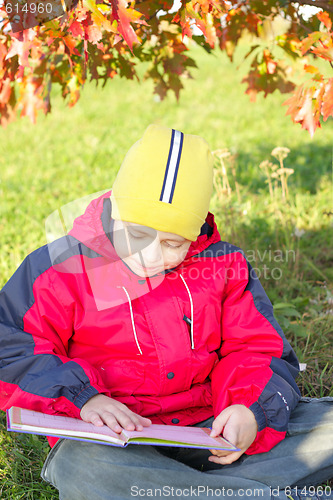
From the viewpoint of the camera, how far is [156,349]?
1900 millimetres

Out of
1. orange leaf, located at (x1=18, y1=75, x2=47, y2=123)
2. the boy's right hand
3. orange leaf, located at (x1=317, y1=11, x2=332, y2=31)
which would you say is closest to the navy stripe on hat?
the boy's right hand

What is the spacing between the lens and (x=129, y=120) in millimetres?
6691

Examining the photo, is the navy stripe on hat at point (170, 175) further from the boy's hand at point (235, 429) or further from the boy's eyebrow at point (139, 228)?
the boy's hand at point (235, 429)

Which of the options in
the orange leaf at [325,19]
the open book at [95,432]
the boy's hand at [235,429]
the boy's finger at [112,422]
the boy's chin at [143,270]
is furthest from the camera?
the orange leaf at [325,19]

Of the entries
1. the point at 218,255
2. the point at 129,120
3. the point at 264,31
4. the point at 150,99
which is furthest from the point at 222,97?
the point at 218,255

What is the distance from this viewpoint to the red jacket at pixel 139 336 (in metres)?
1.81

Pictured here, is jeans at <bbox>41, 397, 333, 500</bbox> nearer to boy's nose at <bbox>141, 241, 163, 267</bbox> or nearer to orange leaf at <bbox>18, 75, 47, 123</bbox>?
boy's nose at <bbox>141, 241, 163, 267</bbox>

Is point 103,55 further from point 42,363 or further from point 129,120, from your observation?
point 129,120

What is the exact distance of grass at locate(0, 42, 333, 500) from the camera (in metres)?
2.66

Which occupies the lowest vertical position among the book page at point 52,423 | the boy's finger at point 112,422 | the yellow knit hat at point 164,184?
the boy's finger at point 112,422

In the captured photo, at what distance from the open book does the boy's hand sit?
0.14 ft

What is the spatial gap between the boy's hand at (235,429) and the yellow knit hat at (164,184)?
59 centimetres

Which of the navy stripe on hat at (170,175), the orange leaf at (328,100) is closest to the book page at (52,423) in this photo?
the navy stripe on hat at (170,175)

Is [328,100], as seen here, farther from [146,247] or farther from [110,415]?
[110,415]
